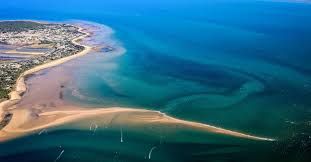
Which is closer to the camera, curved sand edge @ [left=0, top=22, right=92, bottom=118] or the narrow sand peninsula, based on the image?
the narrow sand peninsula

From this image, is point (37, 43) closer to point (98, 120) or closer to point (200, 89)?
point (200, 89)

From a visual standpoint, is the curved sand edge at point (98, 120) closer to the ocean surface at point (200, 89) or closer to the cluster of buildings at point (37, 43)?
the ocean surface at point (200, 89)

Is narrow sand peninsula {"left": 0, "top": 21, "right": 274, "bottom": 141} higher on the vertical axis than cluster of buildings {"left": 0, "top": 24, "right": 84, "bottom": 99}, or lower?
lower

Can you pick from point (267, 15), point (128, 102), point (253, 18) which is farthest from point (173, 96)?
point (267, 15)

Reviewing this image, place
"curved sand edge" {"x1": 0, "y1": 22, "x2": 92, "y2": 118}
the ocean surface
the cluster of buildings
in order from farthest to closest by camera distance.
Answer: the cluster of buildings
"curved sand edge" {"x1": 0, "y1": 22, "x2": 92, "y2": 118}
the ocean surface

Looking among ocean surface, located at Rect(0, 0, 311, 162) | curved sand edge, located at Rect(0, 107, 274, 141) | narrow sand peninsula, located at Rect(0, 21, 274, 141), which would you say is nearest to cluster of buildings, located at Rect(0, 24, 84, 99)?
ocean surface, located at Rect(0, 0, 311, 162)

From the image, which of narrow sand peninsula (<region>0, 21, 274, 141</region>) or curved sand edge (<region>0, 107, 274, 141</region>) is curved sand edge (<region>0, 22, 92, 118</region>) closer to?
narrow sand peninsula (<region>0, 21, 274, 141</region>)

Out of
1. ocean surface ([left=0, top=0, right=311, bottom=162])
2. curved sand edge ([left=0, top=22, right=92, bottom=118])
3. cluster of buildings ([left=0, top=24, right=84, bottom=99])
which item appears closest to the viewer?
ocean surface ([left=0, top=0, right=311, bottom=162])
